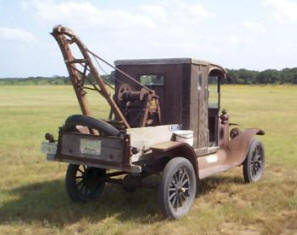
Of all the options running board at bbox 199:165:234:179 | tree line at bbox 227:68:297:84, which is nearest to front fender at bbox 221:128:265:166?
running board at bbox 199:165:234:179

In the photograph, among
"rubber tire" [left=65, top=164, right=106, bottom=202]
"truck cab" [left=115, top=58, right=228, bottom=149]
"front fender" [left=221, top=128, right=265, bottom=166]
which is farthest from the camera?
"front fender" [left=221, top=128, right=265, bottom=166]

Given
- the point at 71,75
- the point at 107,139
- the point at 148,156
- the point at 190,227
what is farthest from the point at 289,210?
the point at 71,75

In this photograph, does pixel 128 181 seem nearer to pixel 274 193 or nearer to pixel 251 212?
pixel 251 212

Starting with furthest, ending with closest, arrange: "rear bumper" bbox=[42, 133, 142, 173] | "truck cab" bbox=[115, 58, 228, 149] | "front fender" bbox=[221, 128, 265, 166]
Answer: "front fender" bbox=[221, 128, 265, 166] < "truck cab" bbox=[115, 58, 228, 149] < "rear bumper" bbox=[42, 133, 142, 173]

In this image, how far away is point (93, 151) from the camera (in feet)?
22.3

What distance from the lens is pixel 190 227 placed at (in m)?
6.50

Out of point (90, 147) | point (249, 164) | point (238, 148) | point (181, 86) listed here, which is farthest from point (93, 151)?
point (249, 164)

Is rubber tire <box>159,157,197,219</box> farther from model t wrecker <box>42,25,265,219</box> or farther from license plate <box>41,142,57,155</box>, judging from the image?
license plate <box>41,142,57,155</box>

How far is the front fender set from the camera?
900cm

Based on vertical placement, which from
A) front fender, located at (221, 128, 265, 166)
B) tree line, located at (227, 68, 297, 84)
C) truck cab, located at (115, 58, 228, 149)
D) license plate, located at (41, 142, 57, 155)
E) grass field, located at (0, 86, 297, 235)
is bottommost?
grass field, located at (0, 86, 297, 235)

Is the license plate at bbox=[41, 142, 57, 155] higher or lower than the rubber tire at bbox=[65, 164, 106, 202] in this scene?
higher

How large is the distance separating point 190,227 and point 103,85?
7.55 feet

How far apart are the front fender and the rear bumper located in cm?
304

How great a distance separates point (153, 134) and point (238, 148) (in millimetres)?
2800
